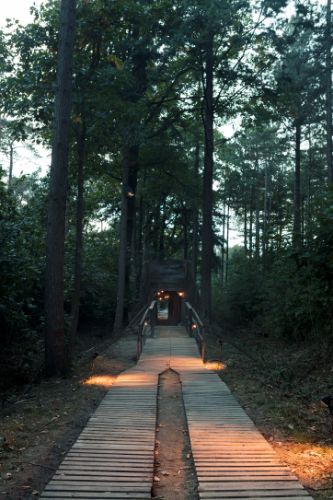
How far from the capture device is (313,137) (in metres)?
29.6

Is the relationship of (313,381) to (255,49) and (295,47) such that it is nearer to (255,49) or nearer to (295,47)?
(255,49)

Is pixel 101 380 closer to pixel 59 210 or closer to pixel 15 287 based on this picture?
pixel 15 287

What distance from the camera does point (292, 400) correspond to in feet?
27.3

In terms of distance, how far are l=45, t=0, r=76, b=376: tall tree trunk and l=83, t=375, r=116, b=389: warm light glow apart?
2.36 ft

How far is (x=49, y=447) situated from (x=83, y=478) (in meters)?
1.25

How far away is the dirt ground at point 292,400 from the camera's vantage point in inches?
199

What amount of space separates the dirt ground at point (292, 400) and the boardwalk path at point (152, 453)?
0.20 metres

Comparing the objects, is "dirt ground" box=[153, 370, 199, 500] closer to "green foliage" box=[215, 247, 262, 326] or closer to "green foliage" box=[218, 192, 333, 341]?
"green foliage" box=[218, 192, 333, 341]

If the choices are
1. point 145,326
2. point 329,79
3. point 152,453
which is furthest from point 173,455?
point 329,79

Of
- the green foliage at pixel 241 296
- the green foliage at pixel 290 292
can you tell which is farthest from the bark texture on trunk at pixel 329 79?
the green foliage at pixel 241 296

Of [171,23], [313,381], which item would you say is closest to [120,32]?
→ [171,23]

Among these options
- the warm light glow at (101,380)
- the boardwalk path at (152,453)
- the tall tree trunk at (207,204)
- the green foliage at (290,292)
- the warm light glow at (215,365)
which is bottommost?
the boardwalk path at (152,453)

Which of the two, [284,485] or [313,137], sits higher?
[313,137]

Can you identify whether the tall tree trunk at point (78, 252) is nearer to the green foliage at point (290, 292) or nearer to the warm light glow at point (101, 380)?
the warm light glow at point (101, 380)
